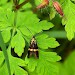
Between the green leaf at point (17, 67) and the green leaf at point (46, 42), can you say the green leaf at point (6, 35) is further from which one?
the green leaf at point (46, 42)

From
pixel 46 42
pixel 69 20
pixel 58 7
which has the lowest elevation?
pixel 46 42

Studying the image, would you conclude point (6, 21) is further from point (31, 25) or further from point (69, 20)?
point (69, 20)

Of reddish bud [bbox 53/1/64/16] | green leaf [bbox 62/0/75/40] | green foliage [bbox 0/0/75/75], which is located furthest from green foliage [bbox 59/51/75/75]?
reddish bud [bbox 53/1/64/16]

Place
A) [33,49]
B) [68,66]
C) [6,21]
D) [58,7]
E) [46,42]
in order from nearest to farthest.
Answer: [58,7], [33,49], [46,42], [6,21], [68,66]

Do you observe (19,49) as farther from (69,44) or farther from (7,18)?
(69,44)

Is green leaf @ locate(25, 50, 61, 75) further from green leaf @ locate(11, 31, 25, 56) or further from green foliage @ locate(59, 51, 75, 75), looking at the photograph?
green foliage @ locate(59, 51, 75, 75)

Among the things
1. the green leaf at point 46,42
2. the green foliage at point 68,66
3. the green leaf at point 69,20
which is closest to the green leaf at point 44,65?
→ the green leaf at point 46,42

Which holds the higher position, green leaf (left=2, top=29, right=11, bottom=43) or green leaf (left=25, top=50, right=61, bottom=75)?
green leaf (left=2, top=29, right=11, bottom=43)

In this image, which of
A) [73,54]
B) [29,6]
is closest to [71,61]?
[73,54]

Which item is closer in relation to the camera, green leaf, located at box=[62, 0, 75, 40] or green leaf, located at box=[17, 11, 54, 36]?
green leaf, located at box=[62, 0, 75, 40]

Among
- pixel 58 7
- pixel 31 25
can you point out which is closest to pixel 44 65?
pixel 31 25
